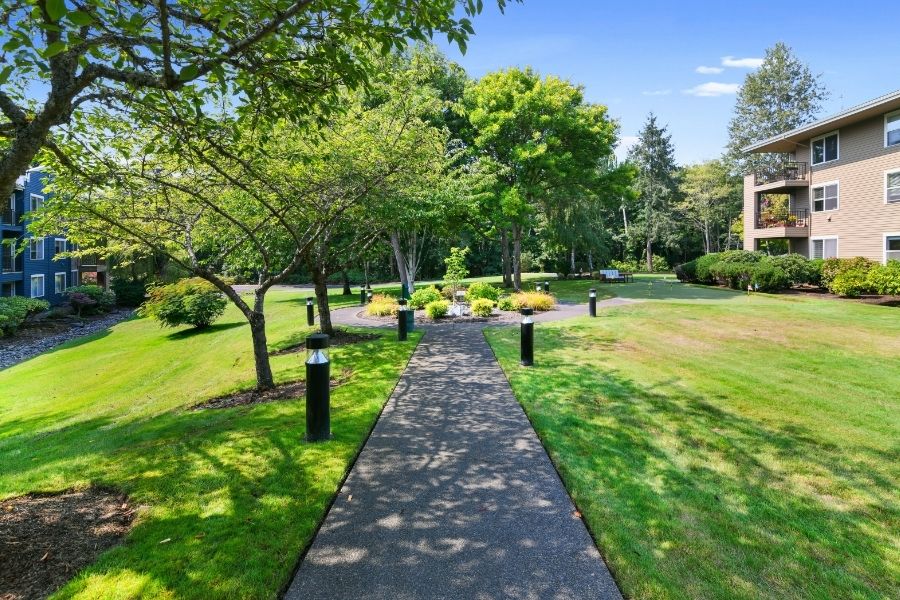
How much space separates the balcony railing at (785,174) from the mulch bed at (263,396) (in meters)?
27.1

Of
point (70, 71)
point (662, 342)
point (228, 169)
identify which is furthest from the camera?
point (662, 342)

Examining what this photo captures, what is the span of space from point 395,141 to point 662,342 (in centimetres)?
736

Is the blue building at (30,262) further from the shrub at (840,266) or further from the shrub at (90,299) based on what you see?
the shrub at (840,266)

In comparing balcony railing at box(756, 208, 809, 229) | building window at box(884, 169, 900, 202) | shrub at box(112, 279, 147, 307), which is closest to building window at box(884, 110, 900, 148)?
building window at box(884, 169, 900, 202)

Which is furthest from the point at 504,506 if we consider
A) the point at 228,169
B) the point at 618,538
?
the point at 228,169

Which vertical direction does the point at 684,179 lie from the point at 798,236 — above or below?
above

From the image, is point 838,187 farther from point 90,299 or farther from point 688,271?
point 90,299

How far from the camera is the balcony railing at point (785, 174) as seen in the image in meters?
25.2

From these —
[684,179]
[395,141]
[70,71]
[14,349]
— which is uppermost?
[684,179]

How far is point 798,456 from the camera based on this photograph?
4.94 metres

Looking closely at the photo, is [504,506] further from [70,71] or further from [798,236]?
[798,236]

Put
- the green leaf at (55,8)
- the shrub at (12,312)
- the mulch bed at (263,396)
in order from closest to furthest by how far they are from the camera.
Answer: the green leaf at (55,8) < the mulch bed at (263,396) < the shrub at (12,312)

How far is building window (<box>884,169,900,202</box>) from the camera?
20.1 meters

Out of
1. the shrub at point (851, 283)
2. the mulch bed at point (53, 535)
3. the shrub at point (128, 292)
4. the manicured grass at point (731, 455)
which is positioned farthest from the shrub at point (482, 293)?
the shrub at point (128, 292)
